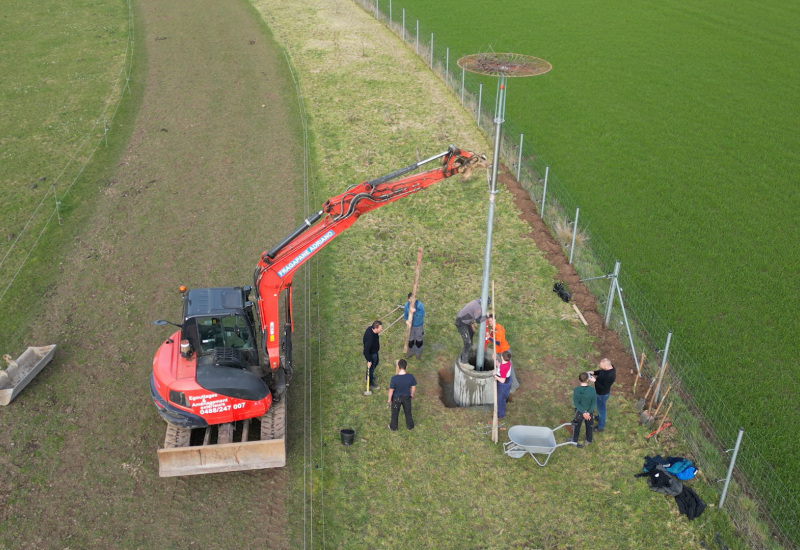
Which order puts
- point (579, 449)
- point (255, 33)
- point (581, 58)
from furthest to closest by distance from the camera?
point (255, 33) < point (581, 58) < point (579, 449)

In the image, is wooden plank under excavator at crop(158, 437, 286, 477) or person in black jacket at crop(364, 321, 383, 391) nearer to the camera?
wooden plank under excavator at crop(158, 437, 286, 477)

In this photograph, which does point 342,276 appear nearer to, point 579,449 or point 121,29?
point 579,449

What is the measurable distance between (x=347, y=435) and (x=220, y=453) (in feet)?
6.95

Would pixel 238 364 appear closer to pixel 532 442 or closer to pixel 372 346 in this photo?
pixel 372 346

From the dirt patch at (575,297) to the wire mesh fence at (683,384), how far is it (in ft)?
0.61

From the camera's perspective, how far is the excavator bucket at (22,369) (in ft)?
41.4

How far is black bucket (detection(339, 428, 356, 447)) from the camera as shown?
11.8m

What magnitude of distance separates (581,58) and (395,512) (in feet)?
78.7

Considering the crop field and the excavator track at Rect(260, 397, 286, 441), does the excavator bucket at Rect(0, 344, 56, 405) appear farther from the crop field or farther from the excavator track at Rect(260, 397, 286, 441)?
the excavator track at Rect(260, 397, 286, 441)

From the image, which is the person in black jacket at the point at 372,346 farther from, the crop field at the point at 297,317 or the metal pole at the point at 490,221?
the metal pole at the point at 490,221

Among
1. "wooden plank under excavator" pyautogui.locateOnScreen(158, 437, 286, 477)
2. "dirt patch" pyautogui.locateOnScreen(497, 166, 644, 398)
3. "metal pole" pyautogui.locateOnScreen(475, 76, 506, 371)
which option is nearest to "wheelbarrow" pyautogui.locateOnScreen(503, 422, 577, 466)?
"metal pole" pyautogui.locateOnScreen(475, 76, 506, 371)

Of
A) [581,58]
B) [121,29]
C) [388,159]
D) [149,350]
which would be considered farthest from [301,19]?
[149,350]

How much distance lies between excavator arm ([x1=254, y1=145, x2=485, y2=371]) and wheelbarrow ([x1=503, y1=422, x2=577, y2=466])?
4214mm

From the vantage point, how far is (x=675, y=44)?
31203 mm
